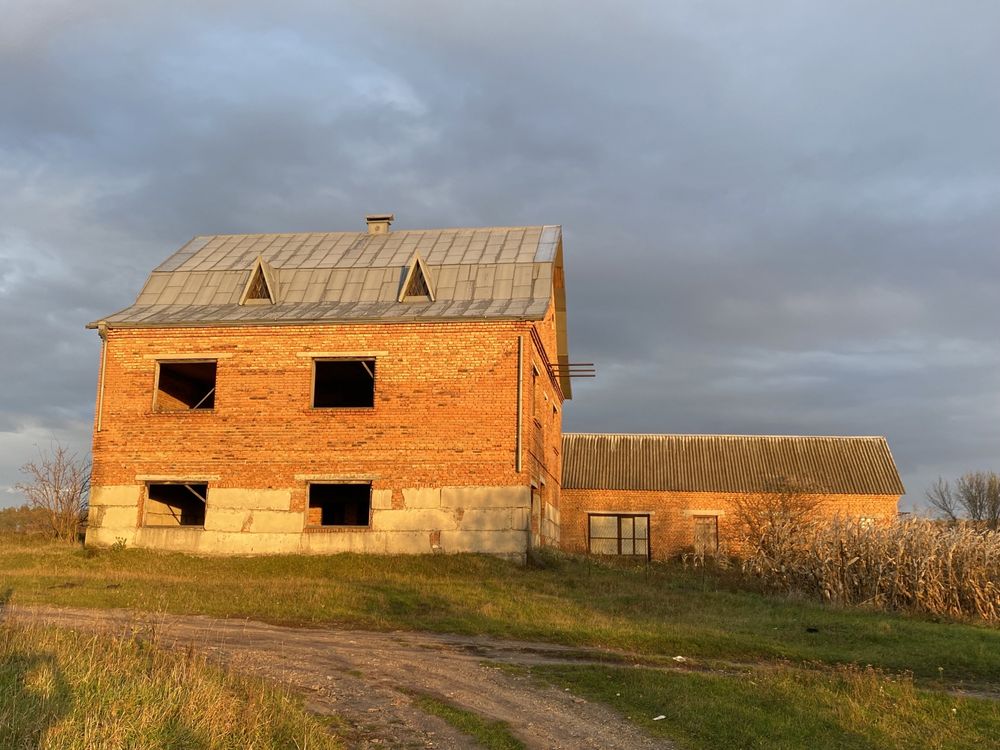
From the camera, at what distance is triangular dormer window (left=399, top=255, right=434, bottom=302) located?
24.2 metres

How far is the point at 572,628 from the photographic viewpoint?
47.5 ft

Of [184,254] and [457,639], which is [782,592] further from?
[184,254]

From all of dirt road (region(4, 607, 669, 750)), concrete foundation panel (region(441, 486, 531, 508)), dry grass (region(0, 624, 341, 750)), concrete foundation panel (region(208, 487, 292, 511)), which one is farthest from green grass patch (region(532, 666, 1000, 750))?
concrete foundation panel (region(208, 487, 292, 511))

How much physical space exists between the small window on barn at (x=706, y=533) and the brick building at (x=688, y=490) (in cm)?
4

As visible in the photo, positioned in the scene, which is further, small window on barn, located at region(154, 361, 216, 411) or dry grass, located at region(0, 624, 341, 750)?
small window on barn, located at region(154, 361, 216, 411)

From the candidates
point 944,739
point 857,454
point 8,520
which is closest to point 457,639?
point 944,739

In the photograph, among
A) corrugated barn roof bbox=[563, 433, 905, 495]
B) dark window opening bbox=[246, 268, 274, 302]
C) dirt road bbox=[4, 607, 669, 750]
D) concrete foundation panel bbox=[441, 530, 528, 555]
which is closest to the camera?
dirt road bbox=[4, 607, 669, 750]

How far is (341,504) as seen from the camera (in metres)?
29.8

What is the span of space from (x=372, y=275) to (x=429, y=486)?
258 inches

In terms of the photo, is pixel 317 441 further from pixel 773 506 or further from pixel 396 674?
pixel 773 506

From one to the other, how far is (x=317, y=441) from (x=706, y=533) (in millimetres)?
19901

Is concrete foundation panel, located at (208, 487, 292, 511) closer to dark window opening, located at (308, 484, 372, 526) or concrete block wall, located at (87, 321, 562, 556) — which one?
concrete block wall, located at (87, 321, 562, 556)

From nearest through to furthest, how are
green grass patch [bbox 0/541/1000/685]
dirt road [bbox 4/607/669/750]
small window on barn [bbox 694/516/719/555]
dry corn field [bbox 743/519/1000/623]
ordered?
dirt road [bbox 4/607/669/750], green grass patch [bbox 0/541/1000/685], dry corn field [bbox 743/519/1000/623], small window on barn [bbox 694/516/719/555]

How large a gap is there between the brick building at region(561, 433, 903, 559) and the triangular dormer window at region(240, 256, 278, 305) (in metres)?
17.0
